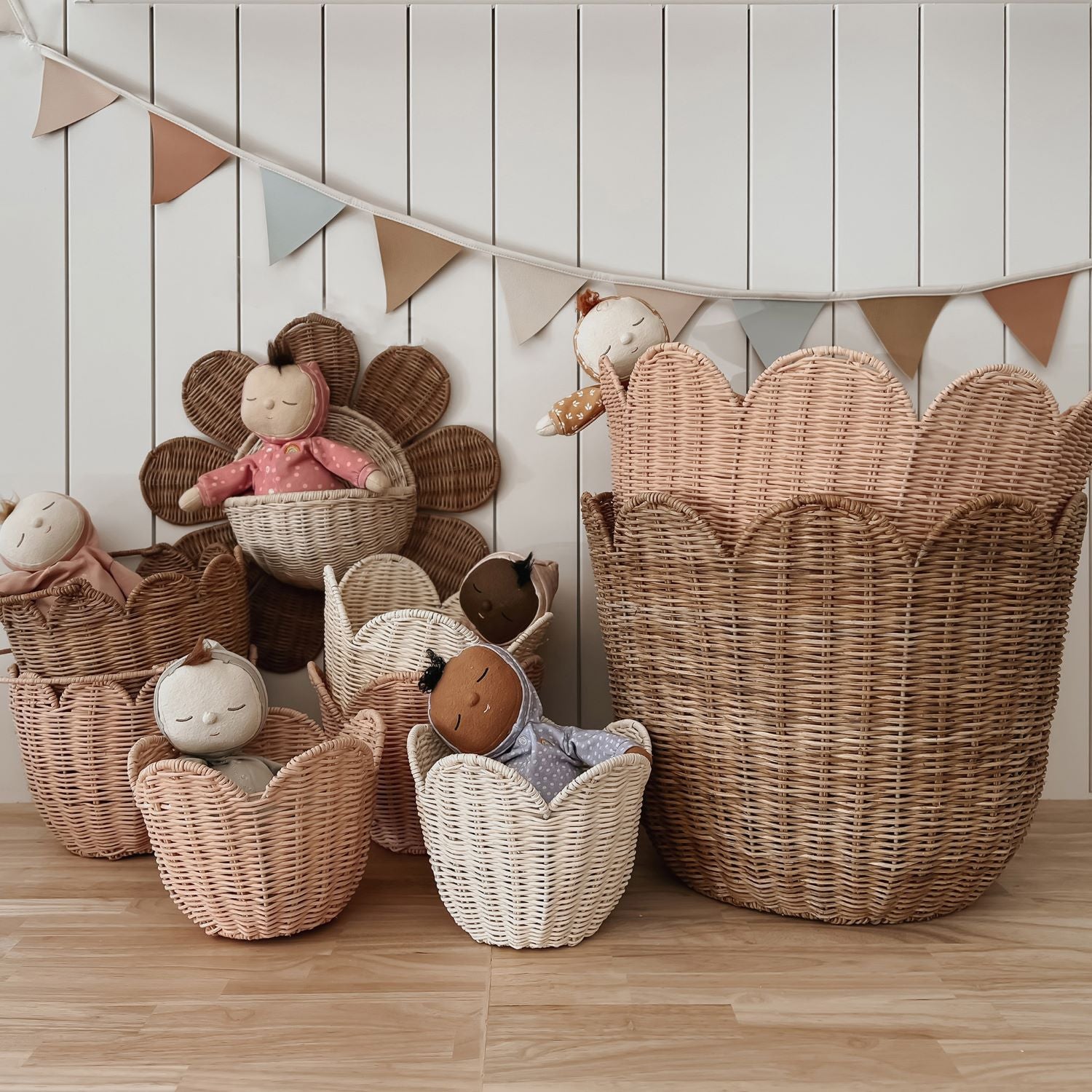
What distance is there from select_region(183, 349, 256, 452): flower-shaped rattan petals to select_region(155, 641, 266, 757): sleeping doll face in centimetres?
56

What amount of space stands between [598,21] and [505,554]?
998mm

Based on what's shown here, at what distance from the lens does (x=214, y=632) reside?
1506 mm

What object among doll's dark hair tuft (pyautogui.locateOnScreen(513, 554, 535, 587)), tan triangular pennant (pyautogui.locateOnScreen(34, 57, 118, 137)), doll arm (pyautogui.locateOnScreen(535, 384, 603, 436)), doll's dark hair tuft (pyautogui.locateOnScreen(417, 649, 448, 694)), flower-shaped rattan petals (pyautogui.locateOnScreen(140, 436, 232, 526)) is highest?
tan triangular pennant (pyautogui.locateOnScreen(34, 57, 118, 137))

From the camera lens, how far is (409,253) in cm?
168

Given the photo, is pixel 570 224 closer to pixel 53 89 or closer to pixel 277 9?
pixel 277 9

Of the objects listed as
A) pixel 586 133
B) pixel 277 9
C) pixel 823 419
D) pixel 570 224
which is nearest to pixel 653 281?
pixel 570 224

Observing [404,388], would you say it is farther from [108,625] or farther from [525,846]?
[525,846]

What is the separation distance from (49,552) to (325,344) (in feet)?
1.93

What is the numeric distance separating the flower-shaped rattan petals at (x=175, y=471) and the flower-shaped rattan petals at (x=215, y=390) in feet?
0.14

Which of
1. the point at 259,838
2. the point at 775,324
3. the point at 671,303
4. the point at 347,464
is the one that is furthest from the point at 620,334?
the point at 259,838

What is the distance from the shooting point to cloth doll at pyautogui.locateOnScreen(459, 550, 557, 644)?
1507mm

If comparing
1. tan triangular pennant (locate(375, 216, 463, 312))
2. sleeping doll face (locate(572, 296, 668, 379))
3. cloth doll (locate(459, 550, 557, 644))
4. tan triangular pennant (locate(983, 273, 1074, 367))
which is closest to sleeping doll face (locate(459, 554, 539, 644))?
cloth doll (locate(459, 550, 557, 644))

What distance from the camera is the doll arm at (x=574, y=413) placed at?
4.91 ft

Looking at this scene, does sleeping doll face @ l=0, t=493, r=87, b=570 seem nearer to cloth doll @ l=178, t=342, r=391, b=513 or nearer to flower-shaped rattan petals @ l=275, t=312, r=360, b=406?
cloth doll @ l=178, t=342, r=391, b=513
